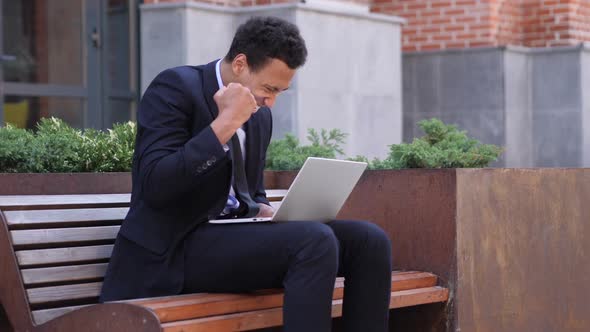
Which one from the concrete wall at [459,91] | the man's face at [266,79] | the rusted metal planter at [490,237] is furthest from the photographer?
the concrete wall at [459,91]

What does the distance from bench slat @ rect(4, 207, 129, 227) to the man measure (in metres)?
0.24

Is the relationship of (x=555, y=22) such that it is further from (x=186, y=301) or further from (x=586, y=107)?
(x=186, y=301)

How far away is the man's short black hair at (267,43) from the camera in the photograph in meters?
3.99

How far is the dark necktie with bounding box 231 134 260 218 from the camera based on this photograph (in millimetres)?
4168

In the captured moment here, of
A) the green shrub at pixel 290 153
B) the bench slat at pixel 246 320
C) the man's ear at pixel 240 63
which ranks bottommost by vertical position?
the bench slat at pixel 246 320

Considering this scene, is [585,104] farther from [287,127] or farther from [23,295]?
[23,295]

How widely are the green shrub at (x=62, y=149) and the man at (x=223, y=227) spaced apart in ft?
2.65

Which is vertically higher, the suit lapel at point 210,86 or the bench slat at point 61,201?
the suit lapel at point 210,86

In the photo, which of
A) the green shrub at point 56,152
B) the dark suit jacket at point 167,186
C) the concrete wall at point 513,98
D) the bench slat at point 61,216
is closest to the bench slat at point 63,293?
the dark suit jacket at point 167,186

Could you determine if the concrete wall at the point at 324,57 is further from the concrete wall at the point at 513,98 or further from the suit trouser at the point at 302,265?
the suit trouser at the point at 302,265

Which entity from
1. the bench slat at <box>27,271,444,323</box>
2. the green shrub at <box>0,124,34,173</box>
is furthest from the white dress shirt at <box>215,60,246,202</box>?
the green shrub at <box>0,124,34,173</box>

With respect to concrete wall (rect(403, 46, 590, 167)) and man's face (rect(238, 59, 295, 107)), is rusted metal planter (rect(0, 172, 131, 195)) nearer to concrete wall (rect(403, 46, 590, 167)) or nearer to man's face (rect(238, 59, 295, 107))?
man's face (rect(238, 59, 295, 107))

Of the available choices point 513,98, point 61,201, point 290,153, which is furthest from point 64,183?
point 513,98

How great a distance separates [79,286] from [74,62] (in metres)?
5.55
